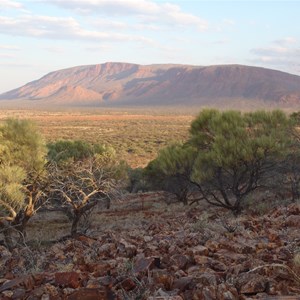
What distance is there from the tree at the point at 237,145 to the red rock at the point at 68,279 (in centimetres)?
1048

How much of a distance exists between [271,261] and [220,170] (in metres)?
11.1

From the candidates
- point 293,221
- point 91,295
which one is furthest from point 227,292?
point 293,221

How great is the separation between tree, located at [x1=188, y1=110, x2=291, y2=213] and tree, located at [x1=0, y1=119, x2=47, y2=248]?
19.7 ft

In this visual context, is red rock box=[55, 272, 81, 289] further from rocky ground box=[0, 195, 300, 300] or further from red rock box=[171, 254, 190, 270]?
red rock box=[171, 254, 190, 270]

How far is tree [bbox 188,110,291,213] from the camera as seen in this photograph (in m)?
15.0

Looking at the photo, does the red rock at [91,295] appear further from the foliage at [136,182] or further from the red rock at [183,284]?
the foliage at [136,182]

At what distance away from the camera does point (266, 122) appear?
15906 millimetres

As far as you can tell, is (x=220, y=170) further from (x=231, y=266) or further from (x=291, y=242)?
(x=231, y=266)

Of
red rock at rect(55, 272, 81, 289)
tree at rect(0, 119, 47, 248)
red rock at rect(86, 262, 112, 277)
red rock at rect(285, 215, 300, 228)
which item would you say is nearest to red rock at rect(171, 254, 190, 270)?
red rock at rect(86, 262, 112, 277)

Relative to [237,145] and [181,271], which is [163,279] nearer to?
[181,271]

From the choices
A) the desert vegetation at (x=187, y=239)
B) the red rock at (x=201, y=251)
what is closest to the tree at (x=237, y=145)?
the desert vegetation at (x=187, y=239)

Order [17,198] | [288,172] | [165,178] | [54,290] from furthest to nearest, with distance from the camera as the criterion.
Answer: [165,178] → [288,172] → [17,198] → [54,290]

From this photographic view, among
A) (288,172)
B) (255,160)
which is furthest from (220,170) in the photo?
(288,172)

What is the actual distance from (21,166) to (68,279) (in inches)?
→ 364
